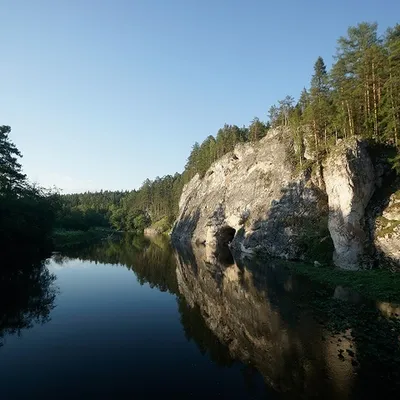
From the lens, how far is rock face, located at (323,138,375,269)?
1345 inches

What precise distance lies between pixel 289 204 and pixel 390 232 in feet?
65.0

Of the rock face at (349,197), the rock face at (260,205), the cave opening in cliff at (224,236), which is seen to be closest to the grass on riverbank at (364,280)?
the rock face at (349,197)

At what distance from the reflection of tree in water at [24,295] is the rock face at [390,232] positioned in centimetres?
3056

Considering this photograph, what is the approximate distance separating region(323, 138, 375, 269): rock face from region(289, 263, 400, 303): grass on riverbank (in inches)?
109

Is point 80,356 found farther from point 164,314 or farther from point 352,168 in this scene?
point 352,168

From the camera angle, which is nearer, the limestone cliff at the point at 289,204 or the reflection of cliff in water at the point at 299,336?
the reflection of cliff in water at the point at 299,336

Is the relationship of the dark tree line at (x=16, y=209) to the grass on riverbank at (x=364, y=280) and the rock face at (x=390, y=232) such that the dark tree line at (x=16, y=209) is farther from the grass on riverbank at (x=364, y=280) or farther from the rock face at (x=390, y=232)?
the rock face at (x=390, y=232)

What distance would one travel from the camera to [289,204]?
49562 mm

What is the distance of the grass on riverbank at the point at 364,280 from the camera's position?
76.3 ft

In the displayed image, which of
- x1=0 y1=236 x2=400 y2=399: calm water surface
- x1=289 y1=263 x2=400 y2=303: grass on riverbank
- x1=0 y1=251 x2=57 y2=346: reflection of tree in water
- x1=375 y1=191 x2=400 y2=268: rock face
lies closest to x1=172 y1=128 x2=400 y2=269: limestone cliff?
x1=375 y1=191 x2=400 y2=268: rock face

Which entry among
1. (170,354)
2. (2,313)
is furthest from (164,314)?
(2,313)

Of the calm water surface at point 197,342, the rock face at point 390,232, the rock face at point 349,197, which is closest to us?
the calm water surface at point 197,342

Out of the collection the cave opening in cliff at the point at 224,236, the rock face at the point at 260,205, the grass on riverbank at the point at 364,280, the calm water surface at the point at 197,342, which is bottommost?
the calm water surface at the point at 197,342

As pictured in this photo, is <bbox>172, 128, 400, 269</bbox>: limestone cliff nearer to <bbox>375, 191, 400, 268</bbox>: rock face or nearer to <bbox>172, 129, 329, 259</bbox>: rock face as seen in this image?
<bbox>172, 129, 329, 259</bbox>: rock face
